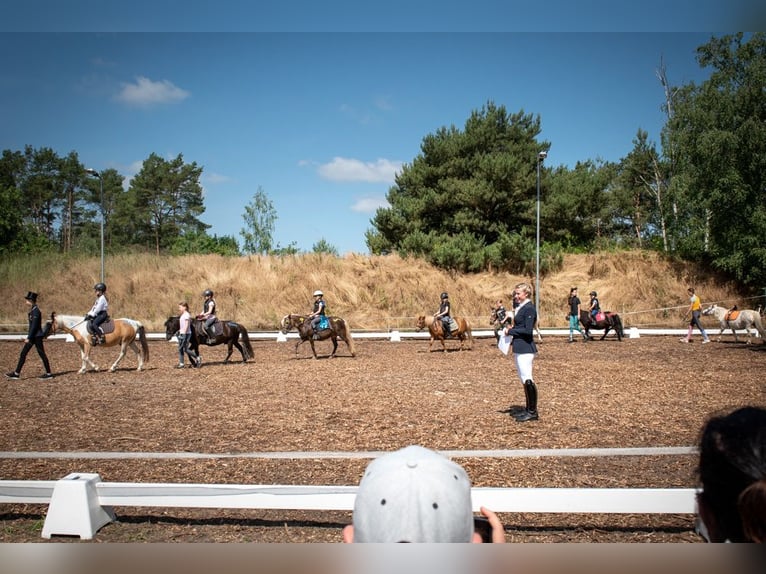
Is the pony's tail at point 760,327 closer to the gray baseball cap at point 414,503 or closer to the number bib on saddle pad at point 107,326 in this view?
the number bib on saddle pad at point 107,326

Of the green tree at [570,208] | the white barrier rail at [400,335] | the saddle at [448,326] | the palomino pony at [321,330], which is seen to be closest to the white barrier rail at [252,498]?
the palomino pony at [321,330]

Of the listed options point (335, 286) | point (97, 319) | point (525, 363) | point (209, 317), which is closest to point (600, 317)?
point (209, 317)

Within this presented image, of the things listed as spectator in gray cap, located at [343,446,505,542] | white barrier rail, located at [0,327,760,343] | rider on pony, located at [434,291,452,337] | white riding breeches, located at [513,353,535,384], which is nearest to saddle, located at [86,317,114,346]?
white barrier rail, located at [0,327,760,343]

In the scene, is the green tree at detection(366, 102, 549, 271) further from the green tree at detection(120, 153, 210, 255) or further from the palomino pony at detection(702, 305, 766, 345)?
the palomino pony at detection(702, 305, 766, 345)

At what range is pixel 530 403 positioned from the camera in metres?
7.43

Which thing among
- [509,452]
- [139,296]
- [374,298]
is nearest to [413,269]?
[374,298]

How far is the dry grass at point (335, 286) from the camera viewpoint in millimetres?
30078

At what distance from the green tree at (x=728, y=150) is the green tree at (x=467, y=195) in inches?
328

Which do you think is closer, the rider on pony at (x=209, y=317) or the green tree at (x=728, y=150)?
the rider on pony at (x=209, y=317)

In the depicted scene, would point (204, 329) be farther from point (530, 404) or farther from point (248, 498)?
point (248, 498)

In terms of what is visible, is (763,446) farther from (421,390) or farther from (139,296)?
(139,296)

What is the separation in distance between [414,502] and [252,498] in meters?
2.91

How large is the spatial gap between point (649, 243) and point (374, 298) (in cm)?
2486

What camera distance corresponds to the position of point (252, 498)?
3672mm
